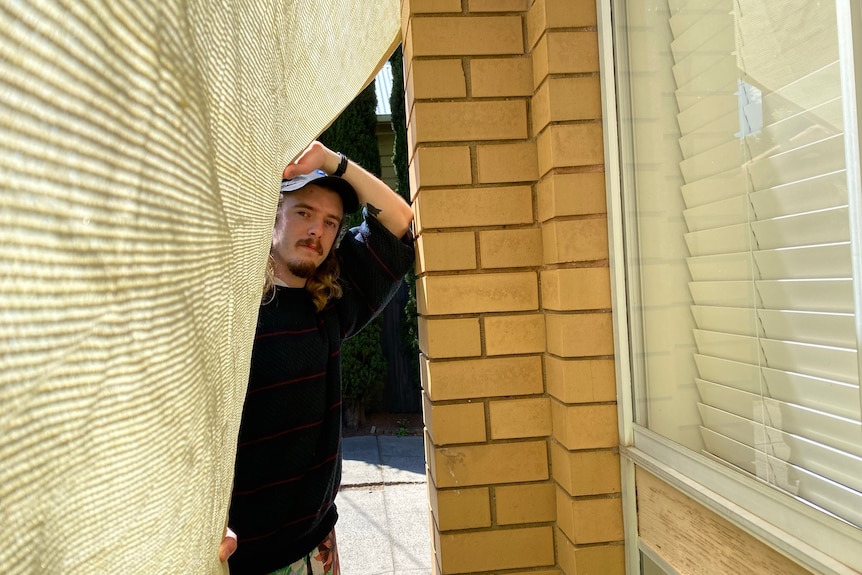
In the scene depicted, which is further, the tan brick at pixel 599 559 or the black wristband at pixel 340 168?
the black wristband at pixel 340 168

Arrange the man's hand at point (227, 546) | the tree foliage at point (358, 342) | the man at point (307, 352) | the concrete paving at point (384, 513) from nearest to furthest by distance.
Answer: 1. the man's hand at point (227, 546)
2. the man at point (307, 352)
3. the concrete paving at point (384, 513)
4. the tree foliage at point (358, 342)

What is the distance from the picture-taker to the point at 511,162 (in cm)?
196

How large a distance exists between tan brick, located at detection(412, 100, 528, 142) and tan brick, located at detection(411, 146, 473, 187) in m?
0.04

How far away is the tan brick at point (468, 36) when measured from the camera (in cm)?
195

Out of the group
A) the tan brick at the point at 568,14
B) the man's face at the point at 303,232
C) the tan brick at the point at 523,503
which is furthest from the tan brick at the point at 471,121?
the tan brick at the point at 523,503

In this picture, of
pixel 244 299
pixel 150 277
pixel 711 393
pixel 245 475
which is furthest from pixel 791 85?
pixel 245 475

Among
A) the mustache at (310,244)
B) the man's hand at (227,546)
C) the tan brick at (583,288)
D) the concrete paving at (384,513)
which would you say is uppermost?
the mustache at (310,244)

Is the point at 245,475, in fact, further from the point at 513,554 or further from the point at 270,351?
the point at 513,554

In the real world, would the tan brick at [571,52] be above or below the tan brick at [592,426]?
above

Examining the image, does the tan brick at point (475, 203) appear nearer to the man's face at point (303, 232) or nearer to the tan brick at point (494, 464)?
the man's face at point (303, 232)

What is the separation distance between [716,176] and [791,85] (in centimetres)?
30

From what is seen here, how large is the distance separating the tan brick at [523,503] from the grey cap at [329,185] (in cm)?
125

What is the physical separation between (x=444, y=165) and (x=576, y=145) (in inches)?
17.2

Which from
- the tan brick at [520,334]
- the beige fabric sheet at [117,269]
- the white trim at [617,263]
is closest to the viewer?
the beige fabric sheet at [117,269]
